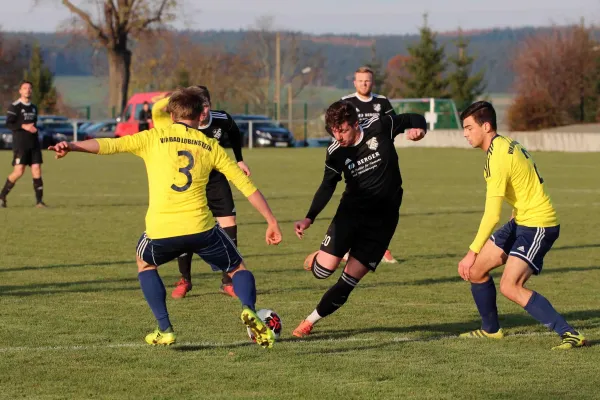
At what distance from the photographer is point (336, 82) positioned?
15438cm

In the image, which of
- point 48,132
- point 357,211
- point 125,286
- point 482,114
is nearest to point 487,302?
point 357,211

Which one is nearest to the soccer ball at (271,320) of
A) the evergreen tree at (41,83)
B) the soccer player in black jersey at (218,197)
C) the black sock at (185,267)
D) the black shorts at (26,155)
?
the soccer player in black jersey at (218,197)

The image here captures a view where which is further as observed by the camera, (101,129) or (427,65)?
(427,65)

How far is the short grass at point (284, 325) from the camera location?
263 inches

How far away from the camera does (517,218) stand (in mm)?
7715

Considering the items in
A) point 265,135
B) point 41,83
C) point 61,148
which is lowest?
point 41,83

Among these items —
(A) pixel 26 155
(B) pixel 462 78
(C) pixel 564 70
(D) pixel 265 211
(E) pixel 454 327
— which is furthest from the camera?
(C) pixel 564 70

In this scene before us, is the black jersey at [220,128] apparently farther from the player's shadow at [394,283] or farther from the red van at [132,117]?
the red van at [132,117]

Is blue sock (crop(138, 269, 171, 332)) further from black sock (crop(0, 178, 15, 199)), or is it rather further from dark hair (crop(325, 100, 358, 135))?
black sock (crop(0, 178, 15, 199))

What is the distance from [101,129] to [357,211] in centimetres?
4732

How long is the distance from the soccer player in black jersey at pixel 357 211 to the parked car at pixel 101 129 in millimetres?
44938

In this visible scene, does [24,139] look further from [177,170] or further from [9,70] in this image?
[9,70]

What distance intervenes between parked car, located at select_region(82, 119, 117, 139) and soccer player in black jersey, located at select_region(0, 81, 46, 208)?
3287cm

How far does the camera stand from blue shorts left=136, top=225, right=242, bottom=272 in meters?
7.38
